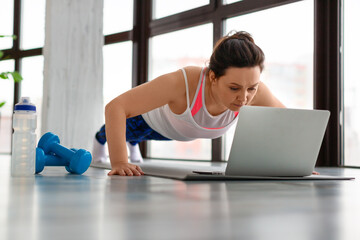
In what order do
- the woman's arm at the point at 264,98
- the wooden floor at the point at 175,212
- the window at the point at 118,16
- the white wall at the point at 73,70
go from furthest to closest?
1. the window at the point at 118,16
2. the white wall at the point at 73,70
3. the woman's arm at the point at 264,98
4. the wooden floor at the point at 175,212

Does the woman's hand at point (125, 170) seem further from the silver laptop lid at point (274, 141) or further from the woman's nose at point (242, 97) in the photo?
the woman's nose at point (242, 97)

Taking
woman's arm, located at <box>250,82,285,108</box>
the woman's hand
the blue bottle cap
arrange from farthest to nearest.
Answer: woman's arm, located at <box>250,82,285,108</box>, the woman's hand, the blue bottle cap

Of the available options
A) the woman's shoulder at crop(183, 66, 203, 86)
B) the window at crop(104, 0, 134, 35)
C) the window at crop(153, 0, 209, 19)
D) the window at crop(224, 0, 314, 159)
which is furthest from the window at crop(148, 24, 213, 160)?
the woman's shoulder at crop(183, 66, 203, 86)

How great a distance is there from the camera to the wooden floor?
1.75 ft

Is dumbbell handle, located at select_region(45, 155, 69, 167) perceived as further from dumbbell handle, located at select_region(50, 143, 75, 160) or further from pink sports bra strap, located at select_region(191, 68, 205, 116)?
pink sports bra strap, located at select_region(191, 68, 205, 116)

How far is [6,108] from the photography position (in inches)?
188

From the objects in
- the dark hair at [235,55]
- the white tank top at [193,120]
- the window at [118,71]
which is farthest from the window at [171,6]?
the dark hair at [235,55]

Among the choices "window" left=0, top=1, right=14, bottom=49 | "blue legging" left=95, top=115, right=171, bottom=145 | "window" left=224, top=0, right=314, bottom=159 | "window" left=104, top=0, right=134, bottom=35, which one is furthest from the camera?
"window" left=0, top=1, right=14, bottom=49

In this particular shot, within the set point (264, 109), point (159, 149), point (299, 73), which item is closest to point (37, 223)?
point (264, 109)

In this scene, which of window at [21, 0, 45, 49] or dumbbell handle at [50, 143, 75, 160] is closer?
dumbbell handle at [50, 143, 75, 160]

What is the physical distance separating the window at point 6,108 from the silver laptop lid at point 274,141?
12.8 feet

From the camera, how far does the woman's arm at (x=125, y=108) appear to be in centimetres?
152

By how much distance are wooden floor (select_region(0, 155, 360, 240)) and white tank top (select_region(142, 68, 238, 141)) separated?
2.18 ft

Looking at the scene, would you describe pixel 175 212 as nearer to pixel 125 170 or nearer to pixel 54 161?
pixel 125 170
